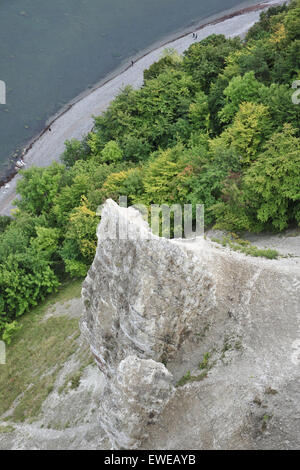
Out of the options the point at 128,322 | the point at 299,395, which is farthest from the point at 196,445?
the point at 128,322

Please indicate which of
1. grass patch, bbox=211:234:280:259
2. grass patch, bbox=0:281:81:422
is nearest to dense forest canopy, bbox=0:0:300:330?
grass patch, bbox=0:281:81:422

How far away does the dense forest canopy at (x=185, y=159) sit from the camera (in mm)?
29219

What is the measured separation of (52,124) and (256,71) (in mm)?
36396

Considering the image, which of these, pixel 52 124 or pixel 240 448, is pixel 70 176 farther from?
pixel 240 448

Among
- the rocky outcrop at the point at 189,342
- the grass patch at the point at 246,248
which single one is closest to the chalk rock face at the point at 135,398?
the rocky outcrop at the point at 189,342

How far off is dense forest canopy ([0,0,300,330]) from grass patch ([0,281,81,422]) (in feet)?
7.52

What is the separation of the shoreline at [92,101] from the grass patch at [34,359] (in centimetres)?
2481

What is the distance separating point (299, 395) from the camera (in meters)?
16.6

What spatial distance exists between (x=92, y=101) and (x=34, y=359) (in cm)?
4600

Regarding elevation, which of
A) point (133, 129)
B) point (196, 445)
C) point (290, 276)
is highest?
point (133, 129)

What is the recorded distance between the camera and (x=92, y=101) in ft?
208

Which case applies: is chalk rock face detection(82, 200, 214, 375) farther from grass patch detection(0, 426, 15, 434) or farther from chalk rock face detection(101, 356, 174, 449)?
grass patch detection(0, 426, 15, 434)

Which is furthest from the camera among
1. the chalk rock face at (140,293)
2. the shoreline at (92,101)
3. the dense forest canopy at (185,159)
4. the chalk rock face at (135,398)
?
the shoreline at (92,101)

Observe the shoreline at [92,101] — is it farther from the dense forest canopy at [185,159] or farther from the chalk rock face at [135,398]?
the chalk rock face at [135,398]
